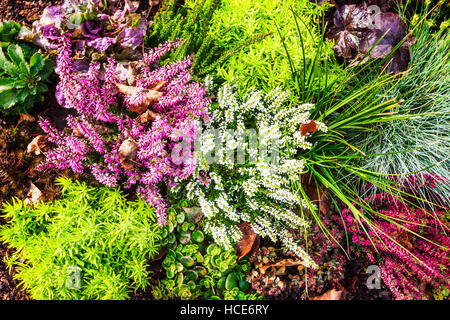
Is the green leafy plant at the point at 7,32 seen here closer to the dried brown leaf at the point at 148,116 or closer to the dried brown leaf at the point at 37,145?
the dried brown leaf at the point at 37,145

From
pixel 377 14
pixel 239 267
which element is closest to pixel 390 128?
pixel 377 14

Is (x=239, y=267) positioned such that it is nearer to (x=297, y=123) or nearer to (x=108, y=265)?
(x=108, y=265)

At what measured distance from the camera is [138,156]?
80.1 inches

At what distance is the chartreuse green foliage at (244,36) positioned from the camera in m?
2.40

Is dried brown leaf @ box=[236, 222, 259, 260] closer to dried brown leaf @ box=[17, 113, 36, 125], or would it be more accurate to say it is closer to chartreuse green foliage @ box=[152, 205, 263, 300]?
chartreuse green foliage @ box=[152, 205, 263, 300]

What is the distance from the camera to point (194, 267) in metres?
2.40

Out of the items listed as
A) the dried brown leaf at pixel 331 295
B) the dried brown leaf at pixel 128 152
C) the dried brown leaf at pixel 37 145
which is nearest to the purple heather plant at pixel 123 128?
the dried brown leaf at pixel 128 152

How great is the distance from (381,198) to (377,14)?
1628mm

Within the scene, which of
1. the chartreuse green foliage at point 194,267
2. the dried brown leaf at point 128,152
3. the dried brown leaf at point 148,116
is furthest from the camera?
the chartreuse green foliage at point 194,267

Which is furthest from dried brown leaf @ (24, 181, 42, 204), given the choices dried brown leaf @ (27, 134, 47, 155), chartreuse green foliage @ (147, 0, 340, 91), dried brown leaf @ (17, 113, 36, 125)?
chartreuse green foliage @ (147, 0, 340, 91)

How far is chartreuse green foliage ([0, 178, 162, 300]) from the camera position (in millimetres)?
2061

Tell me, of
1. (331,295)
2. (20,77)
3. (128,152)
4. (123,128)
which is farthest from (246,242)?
(20,77)

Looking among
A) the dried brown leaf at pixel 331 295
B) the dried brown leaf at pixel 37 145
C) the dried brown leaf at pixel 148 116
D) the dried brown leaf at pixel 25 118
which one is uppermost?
the dried brown leaf at pixel 148 116

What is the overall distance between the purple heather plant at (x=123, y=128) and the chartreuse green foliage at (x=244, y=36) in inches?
15.1
